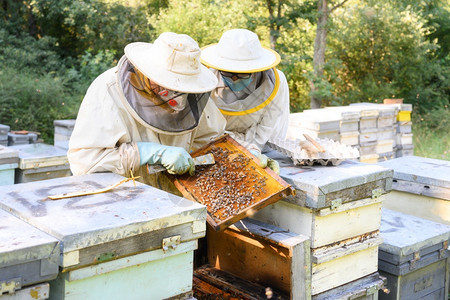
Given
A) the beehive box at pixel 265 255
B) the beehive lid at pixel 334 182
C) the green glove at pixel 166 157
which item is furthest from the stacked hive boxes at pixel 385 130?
the green glove at pixel 166 157

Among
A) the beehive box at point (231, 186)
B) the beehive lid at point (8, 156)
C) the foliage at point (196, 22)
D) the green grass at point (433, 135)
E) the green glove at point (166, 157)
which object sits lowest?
the green grass at point (433, 135)

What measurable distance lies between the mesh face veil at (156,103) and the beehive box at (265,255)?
67 centimetres

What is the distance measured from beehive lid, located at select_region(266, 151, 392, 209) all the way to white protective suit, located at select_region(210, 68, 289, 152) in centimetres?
55

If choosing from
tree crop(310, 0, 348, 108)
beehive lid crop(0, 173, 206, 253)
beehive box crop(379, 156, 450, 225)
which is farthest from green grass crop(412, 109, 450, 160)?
beehive lid crop(0, 173, 206, 253)

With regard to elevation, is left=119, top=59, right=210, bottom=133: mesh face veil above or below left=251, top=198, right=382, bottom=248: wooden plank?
above

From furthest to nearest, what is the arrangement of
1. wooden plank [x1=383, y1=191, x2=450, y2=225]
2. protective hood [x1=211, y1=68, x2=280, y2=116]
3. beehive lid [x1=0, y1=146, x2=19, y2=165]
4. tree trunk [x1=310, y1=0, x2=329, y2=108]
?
tree trunk [x1=310, y1=0, x2=329, y2=108] → beehive lid [x1=0, y1=146, x2=19, y2=165] → wooden plank [x1=383, y1=191, x2=450, y2=225] → protective hood [x1=211, y1=68, x2=280, y2=116]

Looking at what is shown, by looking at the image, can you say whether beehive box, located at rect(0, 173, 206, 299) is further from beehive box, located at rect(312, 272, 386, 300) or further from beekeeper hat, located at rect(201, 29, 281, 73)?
beekeeper hat, located at rect(201, 29, 281, 73)

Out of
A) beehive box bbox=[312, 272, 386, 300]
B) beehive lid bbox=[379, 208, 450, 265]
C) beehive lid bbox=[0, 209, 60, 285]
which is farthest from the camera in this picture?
beehive lid bbox=[379, 208, 450, 265]

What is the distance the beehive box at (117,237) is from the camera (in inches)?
76.9

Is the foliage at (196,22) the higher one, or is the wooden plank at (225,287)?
the foliage at (196,22)

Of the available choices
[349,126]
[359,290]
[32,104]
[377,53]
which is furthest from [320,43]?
[359,290]

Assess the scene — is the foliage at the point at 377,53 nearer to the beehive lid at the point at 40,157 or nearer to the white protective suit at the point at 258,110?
the beehive lid at the point at 40,157

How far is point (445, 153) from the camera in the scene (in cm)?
924

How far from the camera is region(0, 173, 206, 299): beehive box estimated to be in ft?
6.41
